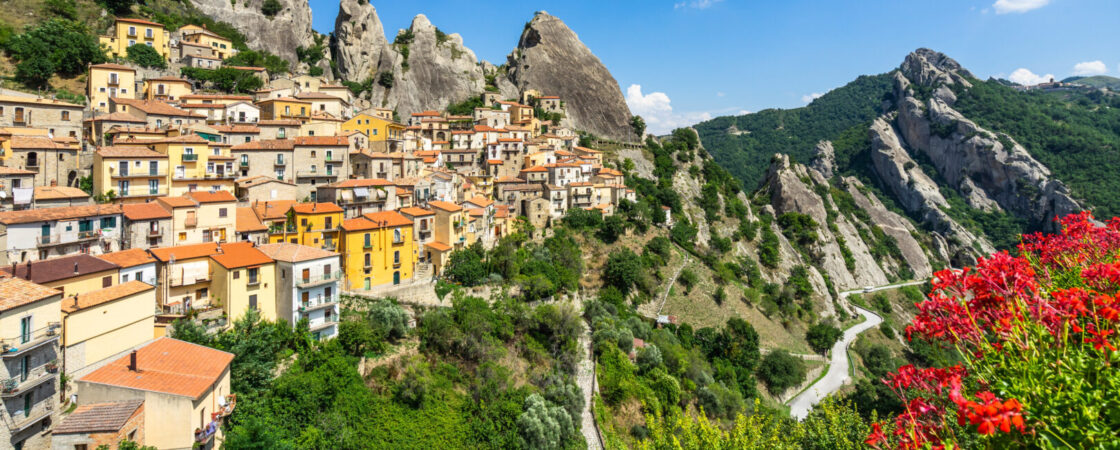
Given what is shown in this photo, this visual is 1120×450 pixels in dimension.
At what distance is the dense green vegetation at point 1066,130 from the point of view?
295 feet

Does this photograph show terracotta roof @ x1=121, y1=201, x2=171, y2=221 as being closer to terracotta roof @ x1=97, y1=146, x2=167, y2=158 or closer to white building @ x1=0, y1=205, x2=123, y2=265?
white building @ x1=0, y1=205, x2=123, y2=265

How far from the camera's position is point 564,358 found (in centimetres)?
3550

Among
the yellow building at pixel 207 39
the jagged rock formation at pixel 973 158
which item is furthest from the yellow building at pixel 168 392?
the jagged rock formation at pixel 973 158

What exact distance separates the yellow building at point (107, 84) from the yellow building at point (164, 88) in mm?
2060

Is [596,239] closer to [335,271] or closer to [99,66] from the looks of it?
[335,271]

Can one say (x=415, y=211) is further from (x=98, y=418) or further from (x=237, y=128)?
(x=98, y=418)

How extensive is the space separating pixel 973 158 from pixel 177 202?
12992 centimetres

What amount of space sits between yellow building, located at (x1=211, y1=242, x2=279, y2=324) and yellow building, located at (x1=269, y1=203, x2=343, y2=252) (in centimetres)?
486

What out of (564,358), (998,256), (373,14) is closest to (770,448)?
(998,256)

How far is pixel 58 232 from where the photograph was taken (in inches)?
985

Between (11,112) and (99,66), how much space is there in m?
14.2

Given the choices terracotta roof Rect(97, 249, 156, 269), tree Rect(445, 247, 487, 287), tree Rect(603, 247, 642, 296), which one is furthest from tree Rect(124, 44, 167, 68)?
tree Rect(603, 247, 642, 296)

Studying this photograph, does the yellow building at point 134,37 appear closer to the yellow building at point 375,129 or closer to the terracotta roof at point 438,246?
the yellow building at point 375,129

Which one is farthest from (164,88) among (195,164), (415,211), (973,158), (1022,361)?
(973,158)
